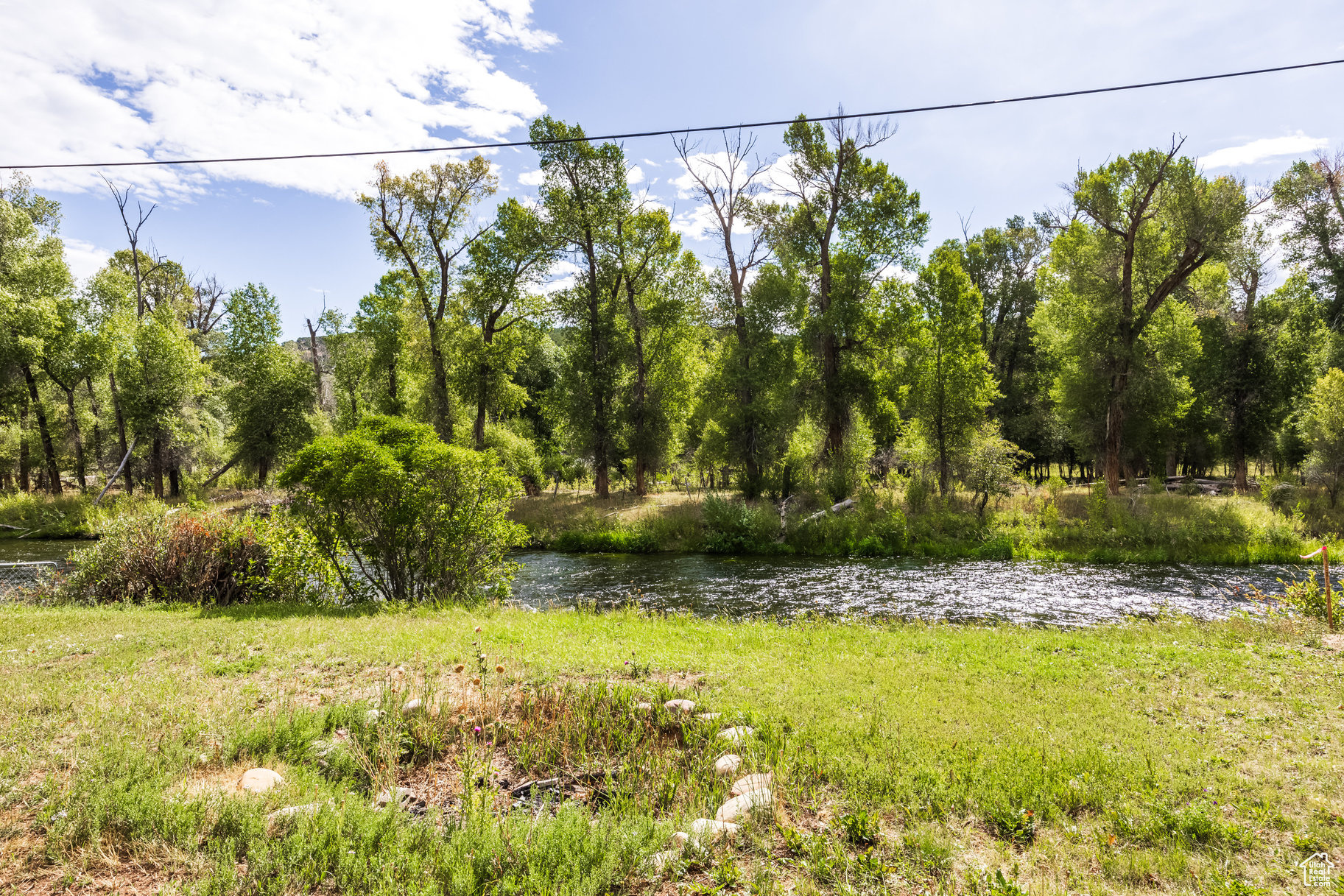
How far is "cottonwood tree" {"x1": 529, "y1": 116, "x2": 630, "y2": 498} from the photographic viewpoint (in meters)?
30.2

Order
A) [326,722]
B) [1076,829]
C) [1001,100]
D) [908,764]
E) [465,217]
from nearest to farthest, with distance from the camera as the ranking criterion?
[1076,829] → [908,764] → [326,722] → [1001,100] → [465,217]

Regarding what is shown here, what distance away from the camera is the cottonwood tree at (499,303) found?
31.1 meters

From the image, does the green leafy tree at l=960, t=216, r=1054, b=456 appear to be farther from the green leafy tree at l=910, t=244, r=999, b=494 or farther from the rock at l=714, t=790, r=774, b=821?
the rock at l=714, t=790, r=774, b=821

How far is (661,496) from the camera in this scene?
3109 centimetres

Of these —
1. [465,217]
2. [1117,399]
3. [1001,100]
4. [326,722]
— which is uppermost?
Result: [465,217]

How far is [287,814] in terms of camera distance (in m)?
4.30

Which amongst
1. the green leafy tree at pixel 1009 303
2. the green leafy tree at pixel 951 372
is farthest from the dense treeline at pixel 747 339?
the green leafy tree at pixel 1009 303

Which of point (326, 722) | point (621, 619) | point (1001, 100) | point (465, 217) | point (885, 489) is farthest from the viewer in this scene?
point (465, 217)

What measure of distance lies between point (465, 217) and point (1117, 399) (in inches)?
1254

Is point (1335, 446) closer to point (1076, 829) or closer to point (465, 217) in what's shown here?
point (1076, 829)

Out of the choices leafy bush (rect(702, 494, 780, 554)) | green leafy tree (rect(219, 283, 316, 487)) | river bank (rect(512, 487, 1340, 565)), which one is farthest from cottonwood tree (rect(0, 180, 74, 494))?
leafy bush (rect(702, 494, 780, 554))

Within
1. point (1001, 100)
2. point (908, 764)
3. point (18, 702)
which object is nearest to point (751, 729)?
point (908, 764)

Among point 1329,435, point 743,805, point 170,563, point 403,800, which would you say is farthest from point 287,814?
point 1329,435

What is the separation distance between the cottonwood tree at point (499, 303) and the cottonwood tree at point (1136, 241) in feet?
82.4
